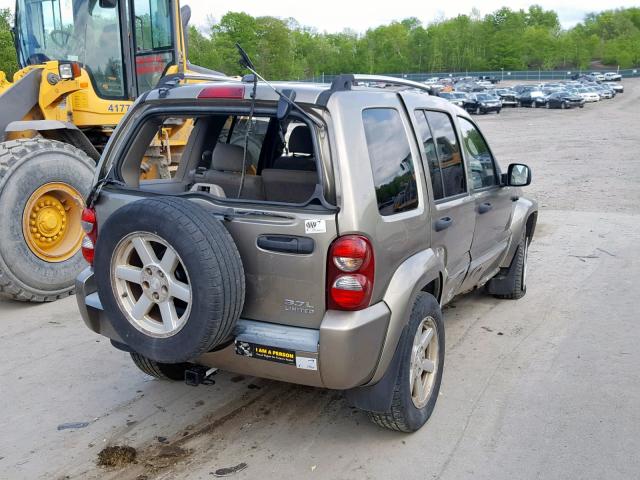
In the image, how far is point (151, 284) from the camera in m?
3.37

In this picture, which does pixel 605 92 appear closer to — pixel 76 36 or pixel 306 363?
pixel 76 36

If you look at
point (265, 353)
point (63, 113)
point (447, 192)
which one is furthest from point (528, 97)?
point (265, 353)

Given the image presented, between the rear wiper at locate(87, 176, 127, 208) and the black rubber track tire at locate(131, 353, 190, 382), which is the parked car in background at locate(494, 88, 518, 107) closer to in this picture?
the black rubber track tire at locate(131, 353, 190, 382)

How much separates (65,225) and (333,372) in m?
4.80

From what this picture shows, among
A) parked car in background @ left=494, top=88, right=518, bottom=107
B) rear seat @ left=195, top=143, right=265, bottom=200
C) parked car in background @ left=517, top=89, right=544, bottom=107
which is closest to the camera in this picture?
rear seat @ left=195, top=143, right=265, bottom=200

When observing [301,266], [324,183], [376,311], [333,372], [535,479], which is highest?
[324,183]

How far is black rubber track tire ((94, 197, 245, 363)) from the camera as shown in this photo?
10.3 ft

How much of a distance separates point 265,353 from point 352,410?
43.7 inches

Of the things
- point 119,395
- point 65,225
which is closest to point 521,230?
point 119,395

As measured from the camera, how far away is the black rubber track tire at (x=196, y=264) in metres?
3.13

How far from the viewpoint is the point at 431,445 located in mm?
3766

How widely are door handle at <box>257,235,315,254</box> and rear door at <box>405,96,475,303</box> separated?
106 cm

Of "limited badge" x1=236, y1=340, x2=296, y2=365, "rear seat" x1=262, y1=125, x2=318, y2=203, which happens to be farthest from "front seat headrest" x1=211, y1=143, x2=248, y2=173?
"limited badge" x1=236, y1=340, x2=296, y2=365

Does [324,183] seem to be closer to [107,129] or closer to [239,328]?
[239,328]
